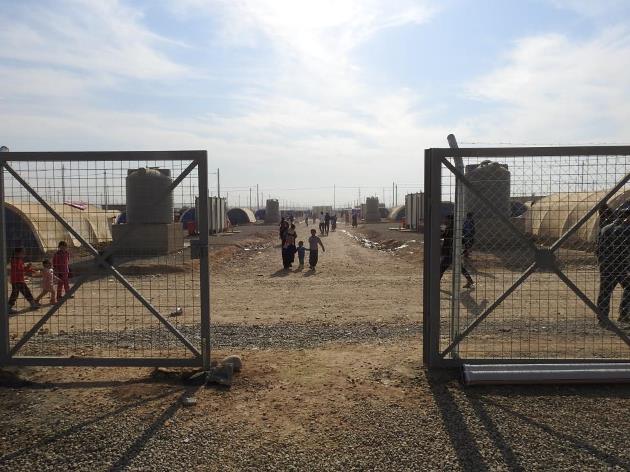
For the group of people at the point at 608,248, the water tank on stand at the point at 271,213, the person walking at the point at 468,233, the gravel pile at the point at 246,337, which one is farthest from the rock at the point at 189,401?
the water tank on stand at the point at 271,213

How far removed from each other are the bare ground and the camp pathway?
227 cm

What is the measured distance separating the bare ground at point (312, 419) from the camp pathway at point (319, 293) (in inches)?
89.5

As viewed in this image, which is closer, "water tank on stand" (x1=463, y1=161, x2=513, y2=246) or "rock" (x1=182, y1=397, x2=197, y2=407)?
"rock" (x1=182, y1=397, x2=197, y2=407)

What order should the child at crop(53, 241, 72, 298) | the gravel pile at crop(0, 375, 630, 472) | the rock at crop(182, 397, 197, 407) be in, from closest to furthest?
the gravel pile at crop(0, 375, 630, 472), the rock at crop(182, 397, 197, 407), the child at crop(53, 241, 72, 298)

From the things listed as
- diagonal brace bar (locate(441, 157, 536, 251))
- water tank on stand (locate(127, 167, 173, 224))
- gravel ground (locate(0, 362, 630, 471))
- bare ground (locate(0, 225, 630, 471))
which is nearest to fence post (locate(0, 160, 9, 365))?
bare ground (locate(0, 225, 630, 471))

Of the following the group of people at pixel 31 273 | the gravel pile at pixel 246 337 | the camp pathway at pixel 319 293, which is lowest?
the camp pathway at pixel 319 293

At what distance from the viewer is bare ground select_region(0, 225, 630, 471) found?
385 cm

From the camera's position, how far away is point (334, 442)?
13.5 ft

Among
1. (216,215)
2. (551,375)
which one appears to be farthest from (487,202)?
(216,215)

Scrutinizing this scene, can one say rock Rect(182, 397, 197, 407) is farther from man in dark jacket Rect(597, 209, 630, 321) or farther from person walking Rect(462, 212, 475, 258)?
man in dark jacket Rect(597, 209, 630, 321)

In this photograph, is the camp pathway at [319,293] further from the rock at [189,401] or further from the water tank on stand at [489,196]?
the rock at [189,401]

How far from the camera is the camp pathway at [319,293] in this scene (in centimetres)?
922

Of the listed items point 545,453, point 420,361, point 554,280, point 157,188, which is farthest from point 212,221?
point 545,453

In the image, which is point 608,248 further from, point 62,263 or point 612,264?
point 62,263
